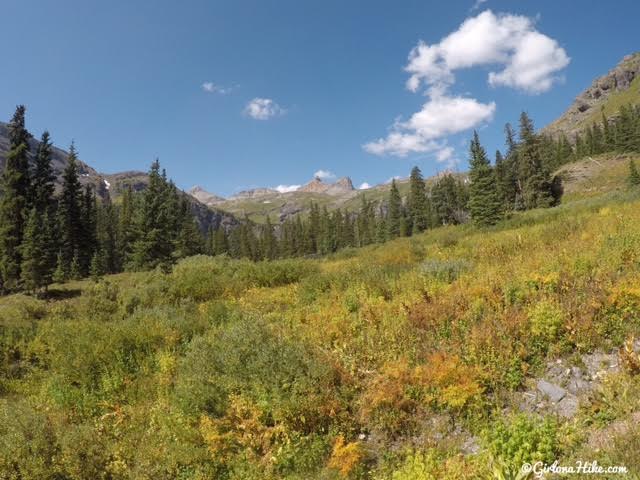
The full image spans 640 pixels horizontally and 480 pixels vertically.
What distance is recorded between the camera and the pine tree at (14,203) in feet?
112

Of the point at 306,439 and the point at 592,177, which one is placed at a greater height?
the point at 592,177

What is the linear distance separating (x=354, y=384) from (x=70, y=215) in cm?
5428

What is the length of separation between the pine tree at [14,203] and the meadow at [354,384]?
31268 millimetres

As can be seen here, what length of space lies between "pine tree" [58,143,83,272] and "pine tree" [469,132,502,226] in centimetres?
5155

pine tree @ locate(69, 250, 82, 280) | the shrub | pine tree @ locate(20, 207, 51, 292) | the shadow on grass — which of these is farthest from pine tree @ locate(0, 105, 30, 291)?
the shrub

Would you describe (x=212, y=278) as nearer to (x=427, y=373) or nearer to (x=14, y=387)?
(x=14, y=387)

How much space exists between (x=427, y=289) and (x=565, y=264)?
294cm

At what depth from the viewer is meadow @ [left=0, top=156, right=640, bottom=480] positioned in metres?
4.97

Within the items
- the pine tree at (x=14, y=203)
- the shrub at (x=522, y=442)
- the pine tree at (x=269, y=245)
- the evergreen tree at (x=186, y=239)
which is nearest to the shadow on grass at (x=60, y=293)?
the pine tree at (x=14, y=203)

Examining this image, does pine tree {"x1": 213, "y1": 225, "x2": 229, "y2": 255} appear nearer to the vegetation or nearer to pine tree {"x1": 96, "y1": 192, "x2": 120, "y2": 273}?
pine tree {"x1": 96, "y1": 192, "x2": 120, "y2": 273}

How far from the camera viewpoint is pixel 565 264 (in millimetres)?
8312

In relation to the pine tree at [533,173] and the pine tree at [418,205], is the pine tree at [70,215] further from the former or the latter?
the pine tree at [533,173]

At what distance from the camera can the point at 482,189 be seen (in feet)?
177

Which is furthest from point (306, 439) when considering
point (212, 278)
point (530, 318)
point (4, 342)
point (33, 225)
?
point (33, 225)
